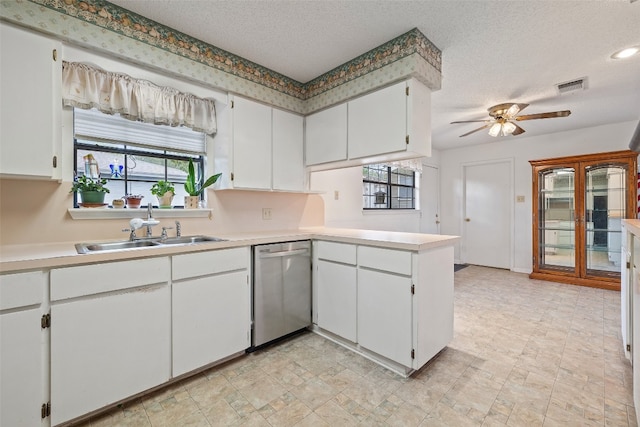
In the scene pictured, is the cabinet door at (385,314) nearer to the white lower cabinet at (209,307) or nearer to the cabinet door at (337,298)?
the cabinet door at (337,298)

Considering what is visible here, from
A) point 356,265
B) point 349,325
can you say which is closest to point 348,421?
point 349,325

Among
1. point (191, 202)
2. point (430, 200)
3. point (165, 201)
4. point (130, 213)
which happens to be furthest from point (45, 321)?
point (430, 200)

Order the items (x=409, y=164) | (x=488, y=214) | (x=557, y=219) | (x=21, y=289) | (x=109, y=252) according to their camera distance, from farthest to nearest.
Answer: (x=488, y=214) < (x=409, y=164) < (x=557, y=219) < (x=109, y=252) < (x=21, y=289)

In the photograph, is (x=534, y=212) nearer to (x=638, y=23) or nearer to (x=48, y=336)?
(x=638, y=23)

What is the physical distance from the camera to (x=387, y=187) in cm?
475

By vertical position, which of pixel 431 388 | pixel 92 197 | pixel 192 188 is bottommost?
pixel 431 388

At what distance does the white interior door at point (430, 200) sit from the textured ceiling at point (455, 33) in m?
2.63

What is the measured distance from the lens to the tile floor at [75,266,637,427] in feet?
5.11

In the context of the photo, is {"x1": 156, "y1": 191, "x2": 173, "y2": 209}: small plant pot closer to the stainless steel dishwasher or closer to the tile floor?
the stainless steel dishwasher

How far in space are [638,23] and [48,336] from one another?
402 cm

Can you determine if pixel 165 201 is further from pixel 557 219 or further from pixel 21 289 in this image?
pixel 557 219

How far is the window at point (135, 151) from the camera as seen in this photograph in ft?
6.64

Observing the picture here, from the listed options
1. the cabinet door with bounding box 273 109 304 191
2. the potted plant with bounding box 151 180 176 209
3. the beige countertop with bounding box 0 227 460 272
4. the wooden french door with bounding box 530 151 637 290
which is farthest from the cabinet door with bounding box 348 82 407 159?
the wooden french door with bounding box 530 151 637 290

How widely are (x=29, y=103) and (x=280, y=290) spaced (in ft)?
6.43
